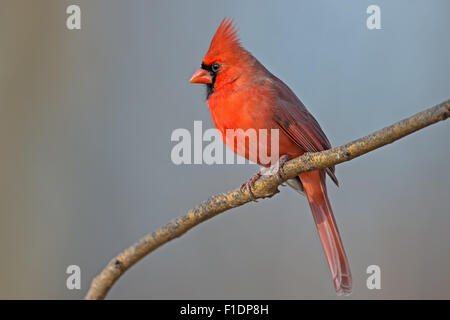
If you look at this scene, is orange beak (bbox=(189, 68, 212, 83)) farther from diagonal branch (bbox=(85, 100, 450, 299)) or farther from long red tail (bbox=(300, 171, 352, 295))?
diagonal branch (bbox=(85, 100, 450, 299))

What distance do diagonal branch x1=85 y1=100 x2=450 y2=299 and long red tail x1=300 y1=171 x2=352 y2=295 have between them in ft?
1.52

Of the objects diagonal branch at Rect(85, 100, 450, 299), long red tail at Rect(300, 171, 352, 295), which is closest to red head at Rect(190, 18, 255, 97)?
long red tail at Rect(300, 171, 352, 295)

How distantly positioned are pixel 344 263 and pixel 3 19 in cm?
253

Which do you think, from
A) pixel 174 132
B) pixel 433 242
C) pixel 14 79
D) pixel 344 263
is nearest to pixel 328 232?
pixel 344 263

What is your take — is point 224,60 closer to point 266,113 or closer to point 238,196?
point 266,113

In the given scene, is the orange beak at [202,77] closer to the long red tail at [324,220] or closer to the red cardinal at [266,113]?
the red cardinal at [266,113]

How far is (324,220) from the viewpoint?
1.83m

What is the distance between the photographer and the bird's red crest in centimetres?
183

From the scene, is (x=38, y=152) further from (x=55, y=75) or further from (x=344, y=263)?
(x=344, y=263)

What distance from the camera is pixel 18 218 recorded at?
301 cm

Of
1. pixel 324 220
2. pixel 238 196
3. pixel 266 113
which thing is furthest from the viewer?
pixel 324 220

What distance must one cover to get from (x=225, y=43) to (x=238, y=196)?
735 mm

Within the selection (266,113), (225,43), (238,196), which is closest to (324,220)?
(266,113)

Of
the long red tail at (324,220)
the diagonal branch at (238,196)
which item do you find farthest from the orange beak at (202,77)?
the diagonal branch at (238,196)
